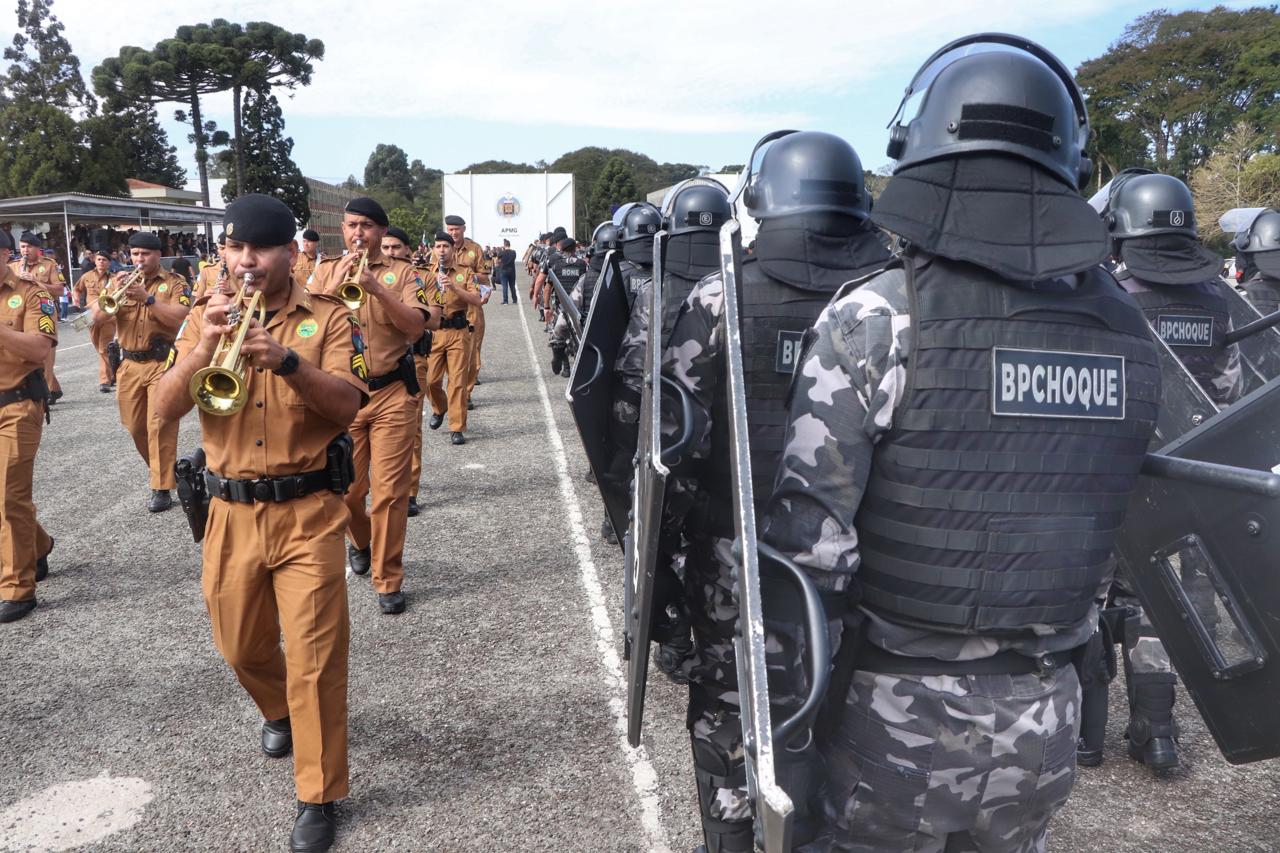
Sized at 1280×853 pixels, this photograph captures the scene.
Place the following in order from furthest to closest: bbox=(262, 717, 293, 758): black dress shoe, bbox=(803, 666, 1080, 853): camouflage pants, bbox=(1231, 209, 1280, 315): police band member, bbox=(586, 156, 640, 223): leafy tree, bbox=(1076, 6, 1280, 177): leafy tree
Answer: bbox=(586, 156, 640, 223): leafy tree → bbox=(1076, 6, 1280, 177): leafy tree → bbox=(1231, 209, 1280, 315): police band member → bbox=(262, 717, 293, 758): black dress shoe → bbox=(803, 666, 1080, 853): camouflage pants

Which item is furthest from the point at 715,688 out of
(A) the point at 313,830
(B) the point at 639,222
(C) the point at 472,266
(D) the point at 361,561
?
(C) the point at 472,266

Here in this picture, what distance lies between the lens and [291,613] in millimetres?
3098

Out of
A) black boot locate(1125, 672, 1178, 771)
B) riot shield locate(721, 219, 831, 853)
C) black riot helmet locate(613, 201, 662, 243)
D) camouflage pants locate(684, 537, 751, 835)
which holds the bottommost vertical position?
black boot locate(1125, 672, 1178, 771)

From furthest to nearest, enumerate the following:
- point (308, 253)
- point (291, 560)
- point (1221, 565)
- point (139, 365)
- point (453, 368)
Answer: point (308, 253) → point (453, 368) → point (139, 365) → point (291, 560) → point (1221, 565)

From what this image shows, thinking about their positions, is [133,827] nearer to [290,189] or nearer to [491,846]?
[491,846]

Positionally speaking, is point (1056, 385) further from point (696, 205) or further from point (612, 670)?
point (696, 205)

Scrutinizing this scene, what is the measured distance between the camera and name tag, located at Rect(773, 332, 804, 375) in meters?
2.77

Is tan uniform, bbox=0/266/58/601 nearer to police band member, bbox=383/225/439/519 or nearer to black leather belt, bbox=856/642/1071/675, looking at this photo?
police band member, bbox=383/225/439/519

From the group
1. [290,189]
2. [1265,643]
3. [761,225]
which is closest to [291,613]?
[761,225]

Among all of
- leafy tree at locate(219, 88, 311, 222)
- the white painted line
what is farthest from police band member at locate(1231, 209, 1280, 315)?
leafy tree at locate(219, 88, 311, 222)

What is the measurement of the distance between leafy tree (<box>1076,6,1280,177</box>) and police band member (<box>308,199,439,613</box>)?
4875cm

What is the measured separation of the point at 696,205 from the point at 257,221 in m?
2.31

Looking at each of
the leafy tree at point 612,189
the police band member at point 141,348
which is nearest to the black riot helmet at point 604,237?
the police band member at point 141,348

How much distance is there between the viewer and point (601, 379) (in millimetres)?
2816
